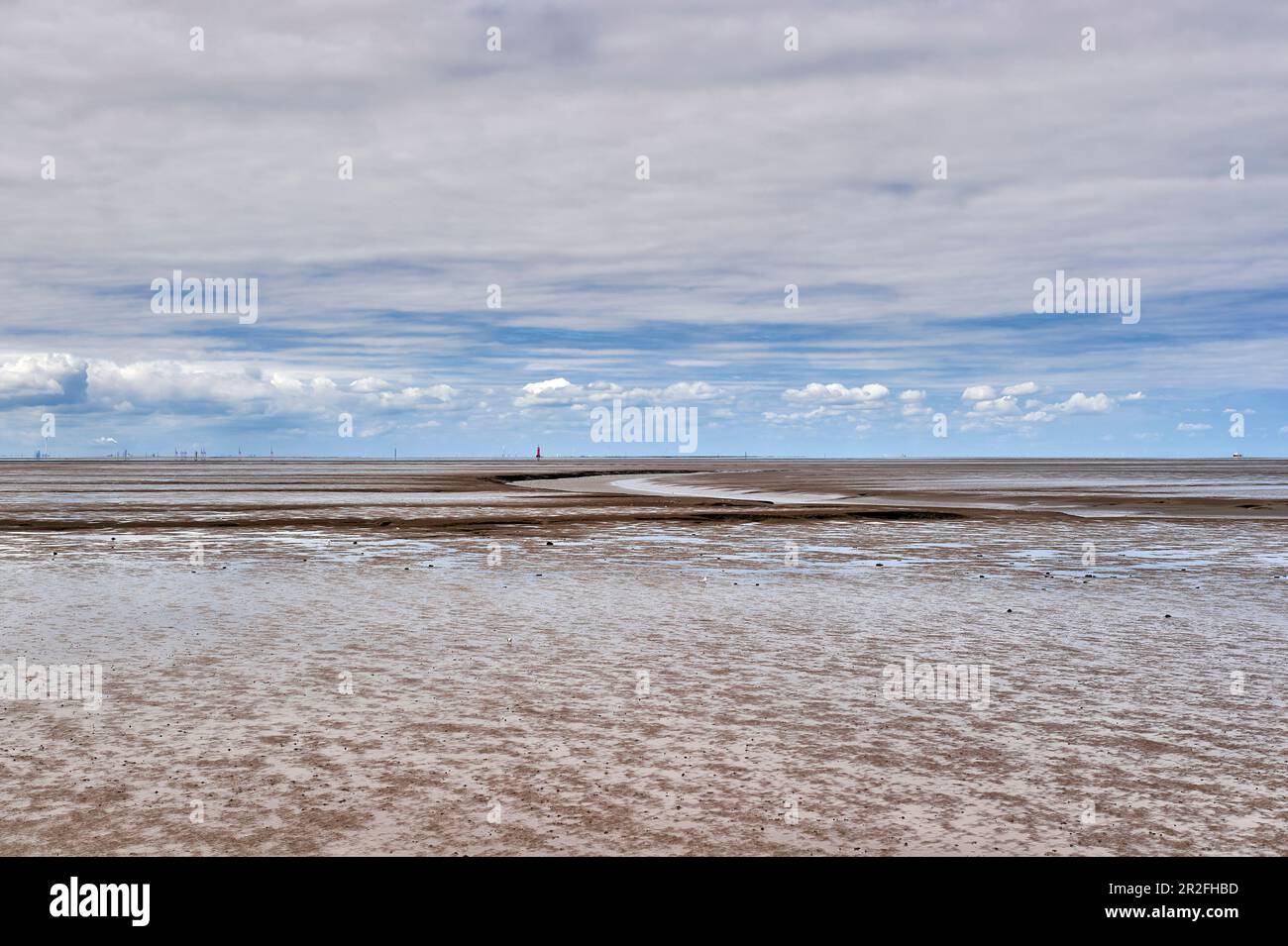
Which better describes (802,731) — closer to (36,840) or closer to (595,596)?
(36,840)

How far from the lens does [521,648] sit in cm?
1228

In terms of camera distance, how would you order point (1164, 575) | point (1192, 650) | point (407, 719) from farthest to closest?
1. point (1164, 575)
2. point (1192, 650)
3. point (407, 719)

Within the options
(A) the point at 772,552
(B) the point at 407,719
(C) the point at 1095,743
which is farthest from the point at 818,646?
(A) the point at 772,552

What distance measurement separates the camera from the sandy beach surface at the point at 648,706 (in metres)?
6.31

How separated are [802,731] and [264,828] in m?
4.22

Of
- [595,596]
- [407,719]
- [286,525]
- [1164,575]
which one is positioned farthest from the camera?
[286,525]

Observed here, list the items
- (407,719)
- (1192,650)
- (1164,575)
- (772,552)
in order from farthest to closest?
(772,552) → (1164,575) → (1192,650) → (407,719)

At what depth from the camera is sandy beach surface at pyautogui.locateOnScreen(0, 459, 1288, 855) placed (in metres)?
6.31

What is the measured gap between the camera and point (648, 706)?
30.9 ft

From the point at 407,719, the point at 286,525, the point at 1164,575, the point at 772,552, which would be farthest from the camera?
the point at 286,525

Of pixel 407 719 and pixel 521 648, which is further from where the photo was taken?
pixel 521 648
